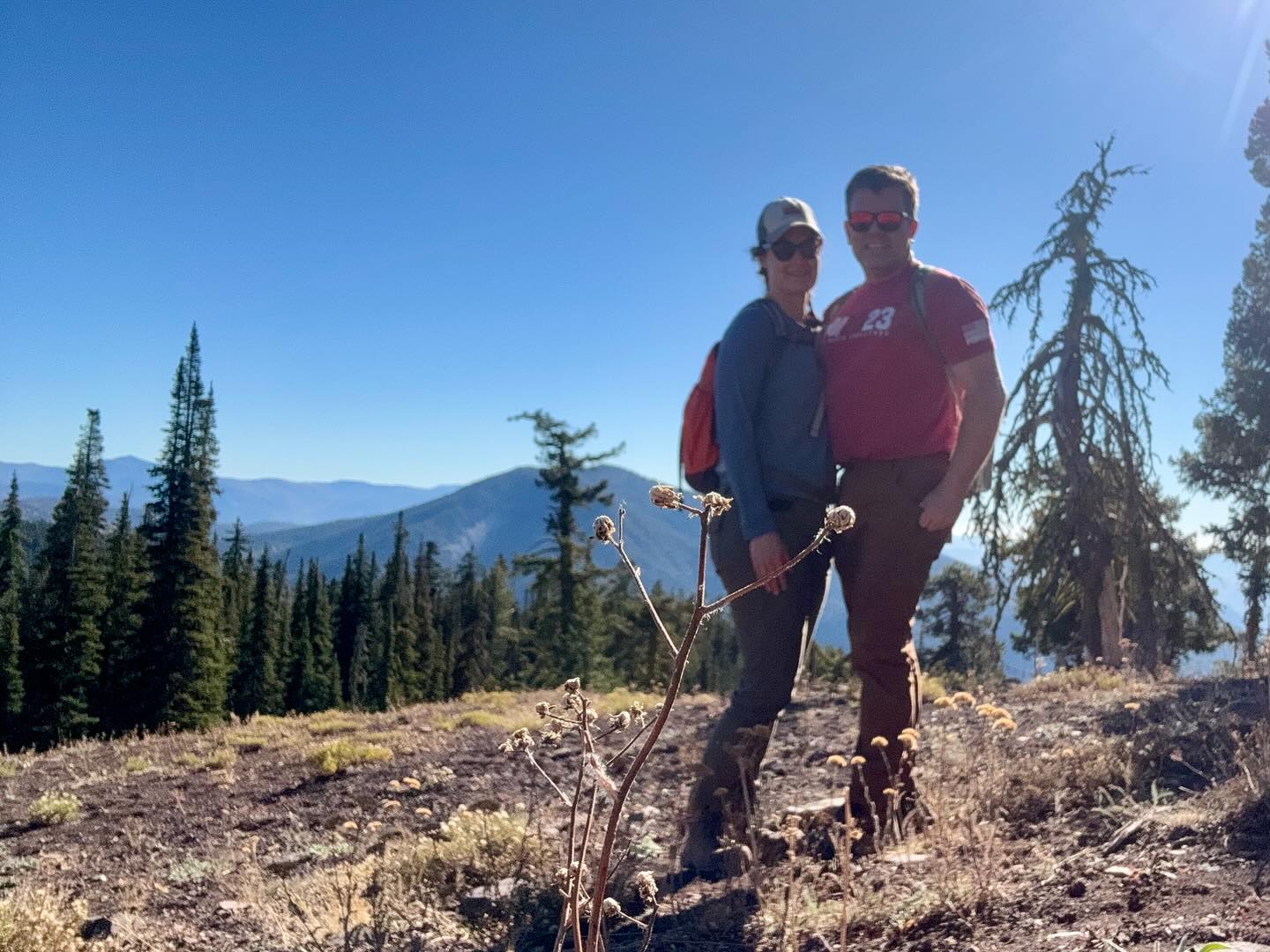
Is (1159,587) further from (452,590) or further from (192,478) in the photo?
(452,590)

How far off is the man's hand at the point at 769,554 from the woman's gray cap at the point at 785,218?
1.15 meters

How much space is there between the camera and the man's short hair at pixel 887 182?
2.77 meters

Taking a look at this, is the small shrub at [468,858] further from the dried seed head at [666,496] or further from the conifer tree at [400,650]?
the conifer tree at [400,650]

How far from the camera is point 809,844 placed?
2.75 metres

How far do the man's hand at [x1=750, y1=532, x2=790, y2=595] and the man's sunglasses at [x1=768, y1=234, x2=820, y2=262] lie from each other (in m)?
1.10

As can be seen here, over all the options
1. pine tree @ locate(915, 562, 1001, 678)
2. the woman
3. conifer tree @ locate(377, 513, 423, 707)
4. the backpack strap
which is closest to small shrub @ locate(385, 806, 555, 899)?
Result: the woman

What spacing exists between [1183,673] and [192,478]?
109 feet

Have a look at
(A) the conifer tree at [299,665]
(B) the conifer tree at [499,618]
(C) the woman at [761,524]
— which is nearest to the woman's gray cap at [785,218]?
(C) the woman at [761,524]

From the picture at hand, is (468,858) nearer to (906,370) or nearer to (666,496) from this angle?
(906,370)

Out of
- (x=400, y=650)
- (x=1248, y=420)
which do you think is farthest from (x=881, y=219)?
(x=400, y=650)

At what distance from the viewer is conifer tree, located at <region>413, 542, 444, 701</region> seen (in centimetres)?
5394

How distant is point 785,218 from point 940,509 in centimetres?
119

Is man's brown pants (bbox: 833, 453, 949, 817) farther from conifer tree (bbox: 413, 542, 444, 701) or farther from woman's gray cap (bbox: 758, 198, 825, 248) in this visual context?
conifer tree (bbox: 413, 542, 444, 701)

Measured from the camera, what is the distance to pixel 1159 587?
10.8 m
